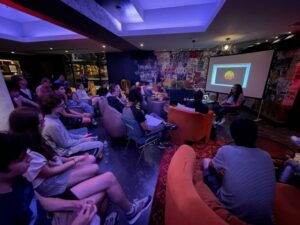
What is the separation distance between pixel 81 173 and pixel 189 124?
1865 mm

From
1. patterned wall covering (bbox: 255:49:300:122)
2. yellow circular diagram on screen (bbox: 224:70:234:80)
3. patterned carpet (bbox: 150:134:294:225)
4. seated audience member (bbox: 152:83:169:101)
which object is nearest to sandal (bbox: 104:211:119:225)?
patterned carpet (bbox: 150:134:294:225)

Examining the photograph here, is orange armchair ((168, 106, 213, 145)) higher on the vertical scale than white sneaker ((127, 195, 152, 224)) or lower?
higher

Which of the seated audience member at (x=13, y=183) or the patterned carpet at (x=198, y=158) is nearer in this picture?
the seated audience member at (x=13, y=183)

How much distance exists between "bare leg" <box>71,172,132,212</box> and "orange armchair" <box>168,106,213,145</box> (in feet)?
5.39

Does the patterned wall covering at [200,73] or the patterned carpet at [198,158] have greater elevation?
the patterned wall covering at [200,73]

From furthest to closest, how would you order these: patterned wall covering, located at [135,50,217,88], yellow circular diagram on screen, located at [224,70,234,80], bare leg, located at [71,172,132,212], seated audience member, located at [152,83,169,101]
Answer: patterned wall covering, located at [135,50,217,88] → seated audience member, located at [152,83,169,101] → yellow circular diagram on screen, located at [224,70,234,80] → bare leg, located at [71,172,132,212]

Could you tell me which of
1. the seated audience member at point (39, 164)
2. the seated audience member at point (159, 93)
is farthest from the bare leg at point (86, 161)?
the seated audience member at point (159, 93)

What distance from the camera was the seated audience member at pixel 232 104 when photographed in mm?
3846

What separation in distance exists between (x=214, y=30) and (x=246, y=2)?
1.40 metres

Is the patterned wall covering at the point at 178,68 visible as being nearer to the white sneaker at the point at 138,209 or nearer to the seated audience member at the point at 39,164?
the white sneaker at the point at 138,209

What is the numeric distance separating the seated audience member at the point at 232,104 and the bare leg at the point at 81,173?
11.7 ft

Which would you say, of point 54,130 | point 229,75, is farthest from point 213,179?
point 229,75

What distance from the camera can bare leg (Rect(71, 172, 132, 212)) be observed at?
45.3 inches

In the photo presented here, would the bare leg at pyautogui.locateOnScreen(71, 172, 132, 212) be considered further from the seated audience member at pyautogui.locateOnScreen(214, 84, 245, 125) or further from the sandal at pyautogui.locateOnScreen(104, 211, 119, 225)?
the seated audience member at pyautogui.locateOnScreen(214, 84, 245, 125)
